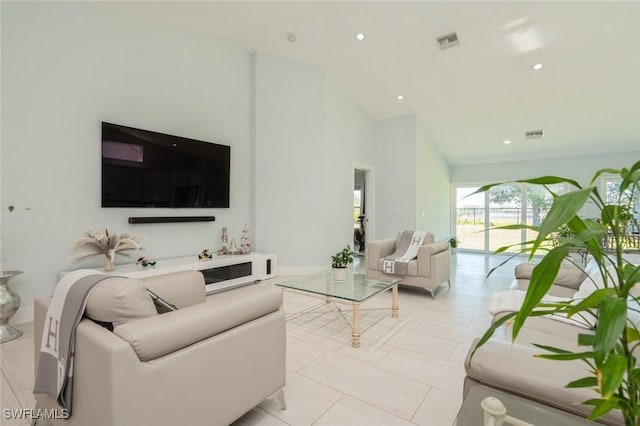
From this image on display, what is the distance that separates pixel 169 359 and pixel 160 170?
3167 millimetres

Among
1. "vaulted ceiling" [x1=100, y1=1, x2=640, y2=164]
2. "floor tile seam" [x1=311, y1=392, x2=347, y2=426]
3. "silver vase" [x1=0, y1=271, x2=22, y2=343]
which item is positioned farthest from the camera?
"vaulted ceiling" [x1=100, y1=1, x2=640, y2=164]

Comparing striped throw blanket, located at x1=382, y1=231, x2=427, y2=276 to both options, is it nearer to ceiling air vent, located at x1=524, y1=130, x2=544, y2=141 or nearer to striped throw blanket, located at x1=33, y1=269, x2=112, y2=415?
striped throw blanket, located at x1=33, y1=269, x2=112, y2=415

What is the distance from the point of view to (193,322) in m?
1.19

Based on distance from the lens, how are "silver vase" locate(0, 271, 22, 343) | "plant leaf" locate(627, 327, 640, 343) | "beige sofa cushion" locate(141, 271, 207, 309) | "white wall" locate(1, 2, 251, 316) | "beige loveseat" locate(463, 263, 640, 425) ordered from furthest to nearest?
"white wall" locate(1, 2, 251, 316) < "silver vase" locate(0, 271, 22, 343) < "beige sofa cushion" locate(141, 271, 207, 309) < "beige loveseat" locate(463, 263, 640, 425) < "plant leaf" locate(627, 327, 640, 343)

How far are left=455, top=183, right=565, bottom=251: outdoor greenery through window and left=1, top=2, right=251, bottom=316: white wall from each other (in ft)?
19.9

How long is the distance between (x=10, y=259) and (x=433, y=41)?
17.4 feet

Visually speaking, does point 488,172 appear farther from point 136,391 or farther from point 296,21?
point 136,391

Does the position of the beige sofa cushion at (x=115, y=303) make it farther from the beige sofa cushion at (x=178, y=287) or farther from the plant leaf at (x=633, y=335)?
the plant leaf at (x=633, y=335)

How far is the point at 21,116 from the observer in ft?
9.32

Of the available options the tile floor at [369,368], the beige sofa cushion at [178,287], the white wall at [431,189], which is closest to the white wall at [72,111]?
the tile floor at [369,368]

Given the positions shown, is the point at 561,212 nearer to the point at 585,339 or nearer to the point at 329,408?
the point at 585,339

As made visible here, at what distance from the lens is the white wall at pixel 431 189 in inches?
240

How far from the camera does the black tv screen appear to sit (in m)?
3.32

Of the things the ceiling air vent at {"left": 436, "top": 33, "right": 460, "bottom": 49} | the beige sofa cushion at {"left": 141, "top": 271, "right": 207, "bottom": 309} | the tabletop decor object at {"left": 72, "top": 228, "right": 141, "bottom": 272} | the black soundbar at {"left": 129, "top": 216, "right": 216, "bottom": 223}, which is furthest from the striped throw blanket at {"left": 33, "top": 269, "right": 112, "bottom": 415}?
the ceiling air vent at {"left": 436, "top": 33, "right": 460, "bottom": 49}
